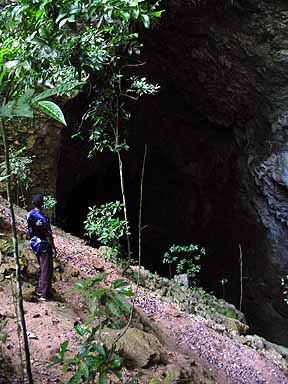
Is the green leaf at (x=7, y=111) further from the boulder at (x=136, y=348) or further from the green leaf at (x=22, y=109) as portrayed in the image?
the boulder at (x=136, y=348)

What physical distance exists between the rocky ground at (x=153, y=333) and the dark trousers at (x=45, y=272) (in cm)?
10

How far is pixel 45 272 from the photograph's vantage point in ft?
12.9

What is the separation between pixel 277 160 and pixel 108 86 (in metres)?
7.13

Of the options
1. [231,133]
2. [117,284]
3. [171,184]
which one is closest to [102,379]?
[117,284]

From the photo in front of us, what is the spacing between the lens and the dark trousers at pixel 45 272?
3932mm

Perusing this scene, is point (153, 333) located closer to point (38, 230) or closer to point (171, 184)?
point (38, 230)

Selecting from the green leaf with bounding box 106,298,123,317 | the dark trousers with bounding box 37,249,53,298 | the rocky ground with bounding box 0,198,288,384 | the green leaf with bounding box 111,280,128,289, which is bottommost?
the rocky ground with bounding box 0,198,288,384

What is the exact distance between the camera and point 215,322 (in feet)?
21.1

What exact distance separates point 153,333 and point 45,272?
1.39 meters

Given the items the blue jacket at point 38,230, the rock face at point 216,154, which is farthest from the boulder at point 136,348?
the rock face at point 216,154

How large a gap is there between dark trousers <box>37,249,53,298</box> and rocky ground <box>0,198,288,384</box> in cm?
10

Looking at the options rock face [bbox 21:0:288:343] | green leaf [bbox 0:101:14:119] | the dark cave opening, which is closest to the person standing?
green leaf [bbox 0:101:14:119]

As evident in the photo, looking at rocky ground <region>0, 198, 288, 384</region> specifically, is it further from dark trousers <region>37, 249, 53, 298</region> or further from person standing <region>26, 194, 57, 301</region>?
person standing <region>26, 194, 57, 301</region>

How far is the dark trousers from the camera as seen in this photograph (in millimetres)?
3932
